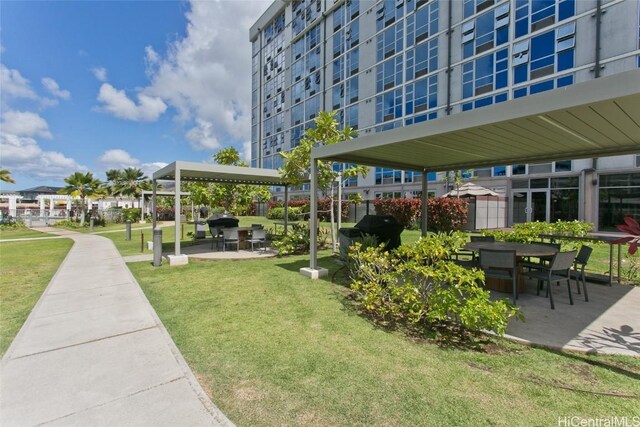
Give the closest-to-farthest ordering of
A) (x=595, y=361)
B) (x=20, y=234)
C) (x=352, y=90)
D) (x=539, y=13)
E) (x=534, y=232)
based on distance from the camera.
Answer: (x=595, y=361) → (x=534, y=232) → (x=539, y=13) → (x=20, y=234) → (x=352, y=90)

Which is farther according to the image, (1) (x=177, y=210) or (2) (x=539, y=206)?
(2) (x=539, y=206)

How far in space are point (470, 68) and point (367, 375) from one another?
25654 mm

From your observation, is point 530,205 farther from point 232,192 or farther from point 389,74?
point 232,192

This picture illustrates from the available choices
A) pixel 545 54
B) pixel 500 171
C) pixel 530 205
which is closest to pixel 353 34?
pixel 545 54

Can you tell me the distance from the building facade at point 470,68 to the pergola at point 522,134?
13.0 ft

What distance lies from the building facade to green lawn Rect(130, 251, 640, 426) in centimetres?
847

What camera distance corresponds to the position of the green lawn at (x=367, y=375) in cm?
262

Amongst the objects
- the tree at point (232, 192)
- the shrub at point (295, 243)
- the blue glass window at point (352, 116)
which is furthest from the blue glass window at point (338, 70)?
the shrub at point (295, 243)

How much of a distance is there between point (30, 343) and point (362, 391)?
13.3ft

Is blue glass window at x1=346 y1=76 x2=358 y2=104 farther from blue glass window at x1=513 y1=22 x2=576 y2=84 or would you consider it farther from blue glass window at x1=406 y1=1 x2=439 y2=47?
blue glass window at x1=513 y1=22 x2=576 y2=84

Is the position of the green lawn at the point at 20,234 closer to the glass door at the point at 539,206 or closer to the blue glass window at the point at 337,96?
the blue glass window at the point at 337,96

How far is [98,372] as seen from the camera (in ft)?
10.8

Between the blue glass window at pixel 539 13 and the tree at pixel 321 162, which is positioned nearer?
the tree at pixel 321 162

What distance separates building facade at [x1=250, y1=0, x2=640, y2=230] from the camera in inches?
696
